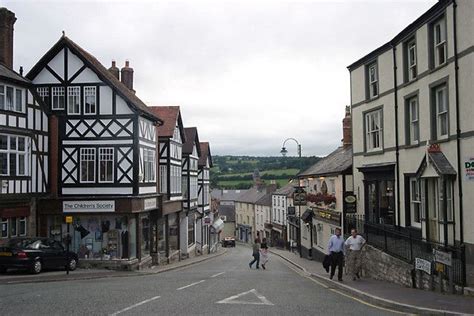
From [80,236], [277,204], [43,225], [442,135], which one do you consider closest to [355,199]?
[442,135]

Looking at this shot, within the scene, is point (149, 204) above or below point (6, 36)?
below

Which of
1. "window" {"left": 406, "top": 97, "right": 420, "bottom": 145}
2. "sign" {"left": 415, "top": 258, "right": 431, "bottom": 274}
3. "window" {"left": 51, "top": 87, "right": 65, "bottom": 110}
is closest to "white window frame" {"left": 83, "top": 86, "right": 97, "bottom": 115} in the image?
"window" {"left": 51, "top": 87, "right": 65, "bottom": 110}

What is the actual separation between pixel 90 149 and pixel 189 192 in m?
15.9

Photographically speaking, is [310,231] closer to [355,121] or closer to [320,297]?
[355,121]

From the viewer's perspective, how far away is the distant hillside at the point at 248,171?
12731 cm

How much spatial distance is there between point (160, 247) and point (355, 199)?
1329 centimetres

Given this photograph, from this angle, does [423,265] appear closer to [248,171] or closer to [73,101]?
[73,101]

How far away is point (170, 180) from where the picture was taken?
1416 inches

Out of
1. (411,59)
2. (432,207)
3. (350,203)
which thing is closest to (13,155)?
(350,203)

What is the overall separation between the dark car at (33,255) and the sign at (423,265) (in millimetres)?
14187

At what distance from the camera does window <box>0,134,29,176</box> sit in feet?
78.5

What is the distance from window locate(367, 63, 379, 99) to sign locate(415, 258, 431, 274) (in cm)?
1106

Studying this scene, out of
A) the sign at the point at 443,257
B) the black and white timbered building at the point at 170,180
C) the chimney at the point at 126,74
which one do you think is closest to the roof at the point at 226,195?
the black and white timbered building at the point at 170,180

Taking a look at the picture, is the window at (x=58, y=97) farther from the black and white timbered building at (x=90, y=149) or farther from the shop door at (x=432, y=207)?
the shop door at (x=432, y=207)
